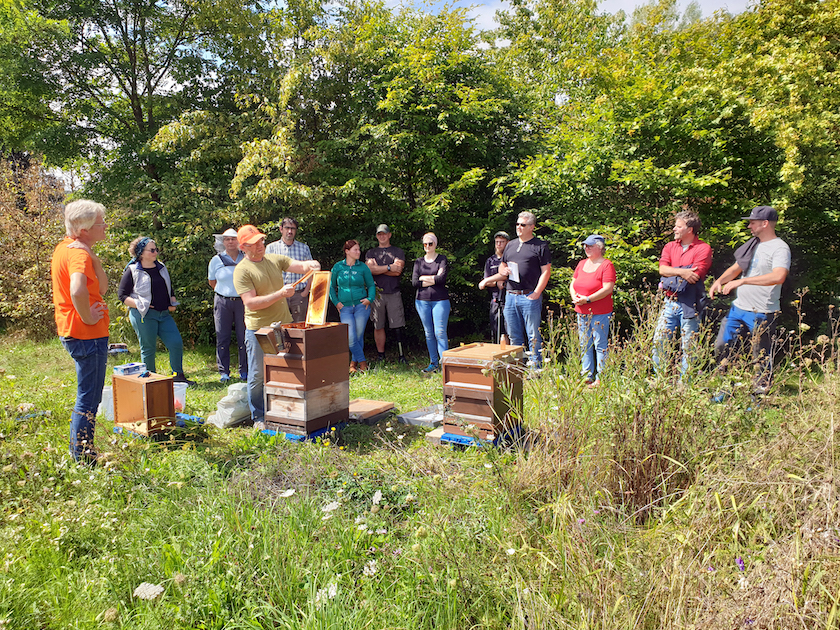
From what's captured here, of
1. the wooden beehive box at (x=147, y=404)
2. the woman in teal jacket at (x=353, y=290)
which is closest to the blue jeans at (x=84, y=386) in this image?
the wooden beehive box at (x=147, y=404)

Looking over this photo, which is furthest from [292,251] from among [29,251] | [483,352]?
[29,251]

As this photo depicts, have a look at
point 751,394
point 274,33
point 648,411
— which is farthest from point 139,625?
point 274,33

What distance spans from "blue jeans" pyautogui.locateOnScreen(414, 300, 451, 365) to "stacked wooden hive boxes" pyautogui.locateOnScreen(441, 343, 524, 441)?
9.57 feet

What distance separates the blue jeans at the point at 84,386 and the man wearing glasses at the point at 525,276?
14.5 ft

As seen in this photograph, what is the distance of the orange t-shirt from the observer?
12.5 feet

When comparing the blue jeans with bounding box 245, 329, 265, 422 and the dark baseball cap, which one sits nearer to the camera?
the blue jeans with bounding box 245, 329, 265, 422

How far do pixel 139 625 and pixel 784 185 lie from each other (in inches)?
307

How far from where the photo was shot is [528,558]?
7.88ft

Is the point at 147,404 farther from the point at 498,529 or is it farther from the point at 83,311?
the point at 498,529

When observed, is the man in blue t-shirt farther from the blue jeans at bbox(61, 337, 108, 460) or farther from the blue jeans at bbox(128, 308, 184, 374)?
the blue jeans at bbox(61, 337, 108, 460)

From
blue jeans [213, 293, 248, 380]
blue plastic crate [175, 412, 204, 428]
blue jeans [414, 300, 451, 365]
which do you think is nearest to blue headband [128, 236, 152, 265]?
blue jeans [213, 293, 248, 380]

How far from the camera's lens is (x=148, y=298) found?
6441 millimetres

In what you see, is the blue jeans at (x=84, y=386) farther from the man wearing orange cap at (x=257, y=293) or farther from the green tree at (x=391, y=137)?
the green tree at (x=391, y=137)

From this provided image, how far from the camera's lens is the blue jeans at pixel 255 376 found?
4996 millimetres
